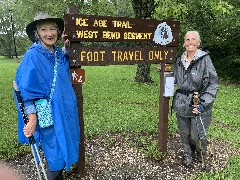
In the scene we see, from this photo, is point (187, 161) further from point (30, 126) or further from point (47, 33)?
point (47, 33)

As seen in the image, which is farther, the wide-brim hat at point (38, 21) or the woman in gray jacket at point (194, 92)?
the woman in gray jacket at point (194, 92)

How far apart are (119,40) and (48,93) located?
1.50 metres

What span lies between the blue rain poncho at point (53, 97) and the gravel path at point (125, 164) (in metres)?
1.16

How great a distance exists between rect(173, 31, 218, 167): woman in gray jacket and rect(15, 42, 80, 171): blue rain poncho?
6.26 feet

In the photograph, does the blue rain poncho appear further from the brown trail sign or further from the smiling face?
the brown trail sign

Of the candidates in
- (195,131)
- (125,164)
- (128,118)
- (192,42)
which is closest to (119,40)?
(192,42)

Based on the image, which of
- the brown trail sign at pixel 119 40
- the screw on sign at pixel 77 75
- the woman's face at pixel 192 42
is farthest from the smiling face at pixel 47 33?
the woman's face at pixel 192 42

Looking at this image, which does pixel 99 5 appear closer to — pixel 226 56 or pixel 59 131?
pixel 226 56

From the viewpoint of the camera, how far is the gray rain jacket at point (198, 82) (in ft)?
15.4

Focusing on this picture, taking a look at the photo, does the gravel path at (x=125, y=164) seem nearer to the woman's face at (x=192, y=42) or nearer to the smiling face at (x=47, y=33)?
the woman's face at (x=192, y=42)

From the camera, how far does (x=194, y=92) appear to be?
480 centimetres

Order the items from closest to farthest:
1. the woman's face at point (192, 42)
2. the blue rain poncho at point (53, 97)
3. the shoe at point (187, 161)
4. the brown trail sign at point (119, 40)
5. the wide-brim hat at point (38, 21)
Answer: the blue rain poncho at point (53, 97), the wide-brim hat at point (38, 21), the brown trail sign at point (119, 40), the woman's face at point (192, 42), the shoe at point (187, 161)

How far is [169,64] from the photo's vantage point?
5180 millimetres

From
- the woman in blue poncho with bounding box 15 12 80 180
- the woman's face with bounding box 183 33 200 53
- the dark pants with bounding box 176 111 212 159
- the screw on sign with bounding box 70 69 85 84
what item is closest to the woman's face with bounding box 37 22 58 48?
the woman in blue poncho with bounding box 15 12 80 180
